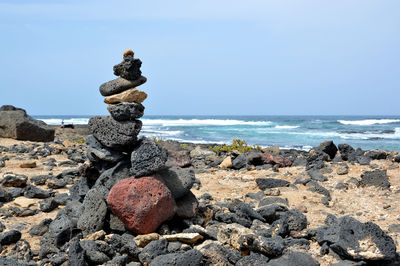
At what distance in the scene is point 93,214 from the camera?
17.1 ft

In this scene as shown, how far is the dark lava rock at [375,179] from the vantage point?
7.67 m

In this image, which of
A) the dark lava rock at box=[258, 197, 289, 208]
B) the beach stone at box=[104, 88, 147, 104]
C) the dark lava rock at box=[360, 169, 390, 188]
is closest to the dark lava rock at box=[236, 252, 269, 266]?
the dark lava rock at box=[258, 197, 289, 208]

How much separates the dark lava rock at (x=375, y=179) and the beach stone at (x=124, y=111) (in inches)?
208

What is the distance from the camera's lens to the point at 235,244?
15.8ft

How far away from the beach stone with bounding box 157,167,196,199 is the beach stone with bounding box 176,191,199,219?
11 centimetres

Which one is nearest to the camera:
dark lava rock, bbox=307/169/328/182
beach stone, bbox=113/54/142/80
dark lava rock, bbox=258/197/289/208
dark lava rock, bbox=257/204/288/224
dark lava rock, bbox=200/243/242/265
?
dark lava rock, bbox=200/243/242/265

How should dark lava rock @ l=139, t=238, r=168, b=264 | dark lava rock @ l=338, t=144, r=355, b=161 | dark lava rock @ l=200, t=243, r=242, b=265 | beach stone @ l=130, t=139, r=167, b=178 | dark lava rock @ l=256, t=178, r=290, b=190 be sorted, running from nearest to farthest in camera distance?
1. dark lava rock @ l=200, t=243, r=242, b=265
2. dark lava rock @ l=139, t=238, r=168, b=264
3. beach stone @ l=130, t=139, r=167, b=178
4. dark lava rock @ l=256, t=178, r=290, b=190
5. dark lava rock @ l=338, t=144, r=355, b=161

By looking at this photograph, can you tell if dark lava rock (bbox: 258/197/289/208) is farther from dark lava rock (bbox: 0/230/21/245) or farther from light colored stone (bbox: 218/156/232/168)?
dark lava rock (bbox: 0/230/21/245)

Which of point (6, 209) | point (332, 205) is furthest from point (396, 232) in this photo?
point (6, 209)

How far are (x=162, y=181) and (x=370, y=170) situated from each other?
18.8 feet

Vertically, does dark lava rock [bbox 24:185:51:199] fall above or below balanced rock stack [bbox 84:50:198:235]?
below

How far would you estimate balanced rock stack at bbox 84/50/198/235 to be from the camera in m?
5.01

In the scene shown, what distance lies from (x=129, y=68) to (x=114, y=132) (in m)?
1.02

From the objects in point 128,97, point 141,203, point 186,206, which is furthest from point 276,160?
point 141,203
